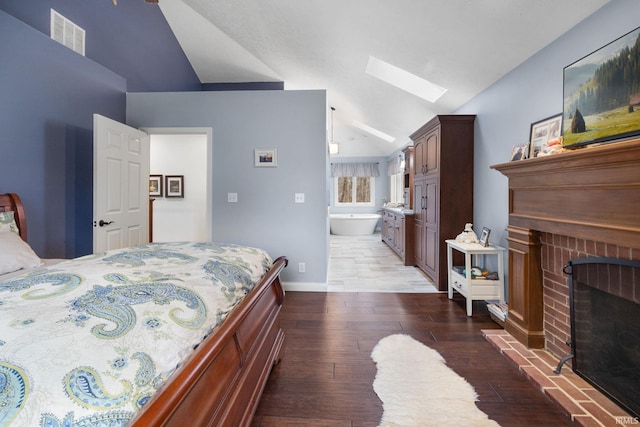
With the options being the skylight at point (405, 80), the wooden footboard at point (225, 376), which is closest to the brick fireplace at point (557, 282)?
the wooden footboard at point (225, 376)

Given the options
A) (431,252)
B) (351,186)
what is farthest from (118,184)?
(351,186)

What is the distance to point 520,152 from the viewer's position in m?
2.63

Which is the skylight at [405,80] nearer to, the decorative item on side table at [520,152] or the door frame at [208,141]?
the decorative item on side table at [520,152]

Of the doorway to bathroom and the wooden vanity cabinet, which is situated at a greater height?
the doorway to bathroom

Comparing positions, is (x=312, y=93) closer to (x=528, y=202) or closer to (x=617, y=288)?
(x=528, y=202)

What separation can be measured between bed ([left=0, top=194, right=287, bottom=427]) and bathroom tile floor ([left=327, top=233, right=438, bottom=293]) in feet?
8.47

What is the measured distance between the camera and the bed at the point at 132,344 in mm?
587

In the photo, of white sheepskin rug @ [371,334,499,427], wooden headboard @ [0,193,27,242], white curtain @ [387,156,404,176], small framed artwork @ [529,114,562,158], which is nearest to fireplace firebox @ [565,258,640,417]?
white sheepskin rug @ [371,334,499,427]

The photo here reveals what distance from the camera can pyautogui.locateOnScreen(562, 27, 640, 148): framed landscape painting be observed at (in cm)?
156

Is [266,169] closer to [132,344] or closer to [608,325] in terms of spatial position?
[132,344]

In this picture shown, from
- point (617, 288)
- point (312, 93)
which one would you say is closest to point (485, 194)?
point (617, 288)

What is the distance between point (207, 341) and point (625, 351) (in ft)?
6.62

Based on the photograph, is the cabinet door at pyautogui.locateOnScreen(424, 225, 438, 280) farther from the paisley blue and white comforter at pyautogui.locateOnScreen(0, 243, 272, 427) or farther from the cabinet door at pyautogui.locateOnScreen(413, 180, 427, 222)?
the paisley blue and white comforter at pyautogui.locateOnScreen(0, 243, 272, 427)

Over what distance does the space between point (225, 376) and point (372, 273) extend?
3663mm
